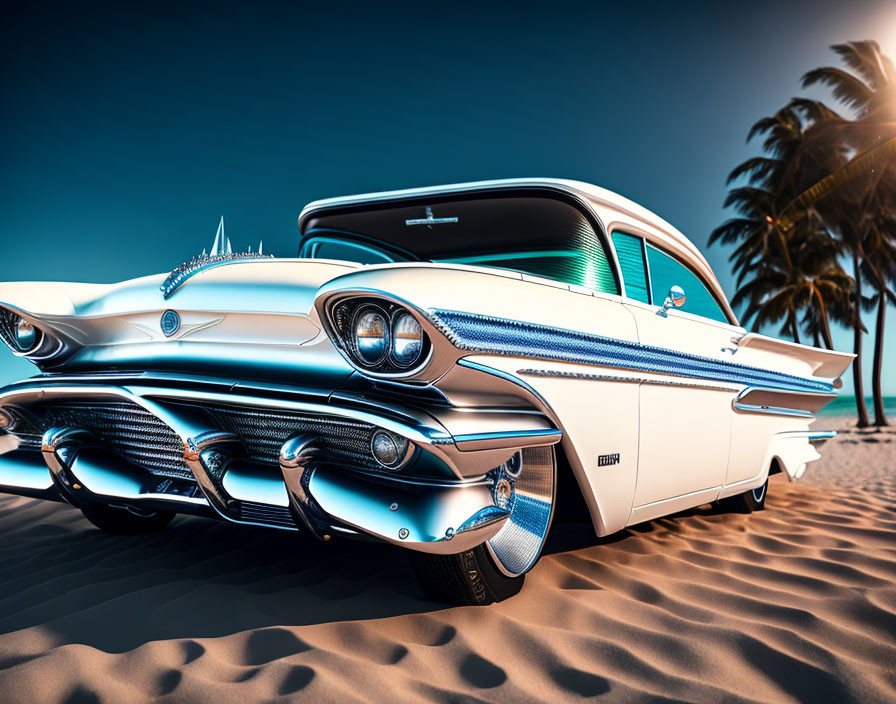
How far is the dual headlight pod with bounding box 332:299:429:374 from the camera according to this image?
167cm

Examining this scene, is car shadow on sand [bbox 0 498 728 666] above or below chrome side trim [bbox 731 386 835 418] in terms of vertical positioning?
below

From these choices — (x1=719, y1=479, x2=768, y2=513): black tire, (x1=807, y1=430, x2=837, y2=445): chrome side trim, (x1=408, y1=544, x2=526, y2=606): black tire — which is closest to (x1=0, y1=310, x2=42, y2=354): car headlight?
(x1=408, y1=544, x2=526, y2=606): black tire

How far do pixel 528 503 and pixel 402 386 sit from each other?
2.39 ft

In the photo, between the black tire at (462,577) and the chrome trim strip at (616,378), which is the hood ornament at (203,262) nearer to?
the chrome trim strip at (616,378)

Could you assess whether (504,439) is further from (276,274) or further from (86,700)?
(86,700)

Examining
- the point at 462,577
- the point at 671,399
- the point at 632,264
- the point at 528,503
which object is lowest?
the point at 462,577

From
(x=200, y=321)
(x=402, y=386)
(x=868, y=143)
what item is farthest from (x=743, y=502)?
(x=868, y=143)

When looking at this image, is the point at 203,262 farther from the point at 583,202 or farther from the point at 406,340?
the point at 583,202

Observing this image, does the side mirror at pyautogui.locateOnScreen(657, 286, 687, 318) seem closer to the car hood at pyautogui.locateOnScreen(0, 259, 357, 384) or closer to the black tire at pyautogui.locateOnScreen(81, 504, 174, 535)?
the car hood at pyautogui.locateOnScreen(0, 259, 357, 384)

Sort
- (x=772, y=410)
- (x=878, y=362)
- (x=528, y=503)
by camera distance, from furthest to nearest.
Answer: (x=878, y=362) < (x=772, y=410) < (x=528, y=503)

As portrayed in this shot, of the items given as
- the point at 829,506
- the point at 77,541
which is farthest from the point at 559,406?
the point at 829,506

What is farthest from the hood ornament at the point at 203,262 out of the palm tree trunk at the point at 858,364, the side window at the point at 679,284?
the palm tree trunk at the point at 858,364

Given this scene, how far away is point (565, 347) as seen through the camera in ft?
6.67

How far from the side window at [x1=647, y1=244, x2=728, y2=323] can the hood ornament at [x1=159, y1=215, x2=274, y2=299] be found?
177 cm
